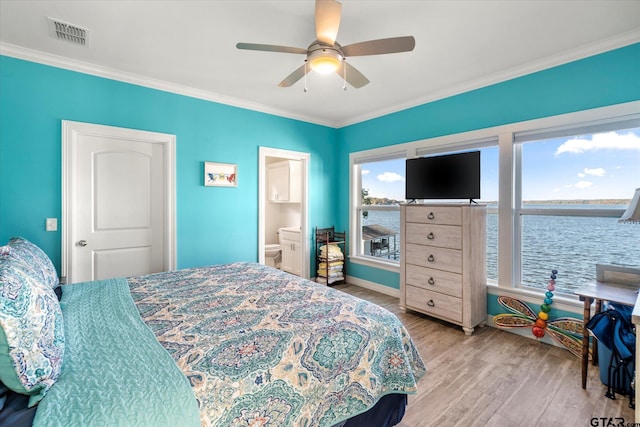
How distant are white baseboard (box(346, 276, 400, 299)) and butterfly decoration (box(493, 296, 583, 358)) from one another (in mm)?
1250

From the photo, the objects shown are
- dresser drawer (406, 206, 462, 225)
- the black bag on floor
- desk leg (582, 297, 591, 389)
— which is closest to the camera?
the black bag on floor

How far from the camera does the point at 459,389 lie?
200 centimetres

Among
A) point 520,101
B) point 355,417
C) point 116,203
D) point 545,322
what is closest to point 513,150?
point 520,101

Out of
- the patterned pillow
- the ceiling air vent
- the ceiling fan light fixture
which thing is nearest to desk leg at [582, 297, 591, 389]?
the ceiling fan light fixture

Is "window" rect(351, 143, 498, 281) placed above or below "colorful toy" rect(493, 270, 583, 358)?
above

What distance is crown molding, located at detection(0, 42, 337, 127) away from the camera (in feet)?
7.97

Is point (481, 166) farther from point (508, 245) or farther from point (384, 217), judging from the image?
point (384, 217)

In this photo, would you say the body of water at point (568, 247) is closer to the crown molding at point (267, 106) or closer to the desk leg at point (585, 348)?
the desk leg at point (585, 348)

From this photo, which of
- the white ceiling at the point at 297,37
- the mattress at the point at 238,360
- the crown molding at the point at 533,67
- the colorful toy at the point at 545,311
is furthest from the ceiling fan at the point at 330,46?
the colorful toy at the point at 545,311

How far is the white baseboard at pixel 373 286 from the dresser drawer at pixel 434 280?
27.4 inches

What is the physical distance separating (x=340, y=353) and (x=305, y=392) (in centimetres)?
23

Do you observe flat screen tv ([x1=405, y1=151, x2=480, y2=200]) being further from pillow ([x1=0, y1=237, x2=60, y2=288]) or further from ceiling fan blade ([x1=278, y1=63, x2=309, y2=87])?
pillow ([x1=0, y1=237, x2=60, y2=288])

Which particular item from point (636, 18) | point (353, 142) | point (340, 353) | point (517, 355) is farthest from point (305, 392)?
point (353, 142)

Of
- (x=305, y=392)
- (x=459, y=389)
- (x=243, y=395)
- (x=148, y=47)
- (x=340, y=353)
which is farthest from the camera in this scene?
(x=148, y=47)
